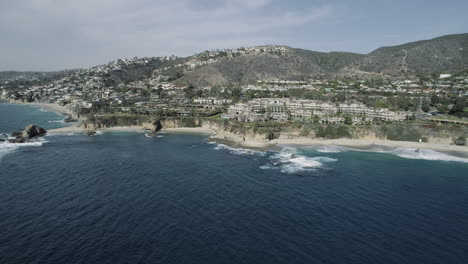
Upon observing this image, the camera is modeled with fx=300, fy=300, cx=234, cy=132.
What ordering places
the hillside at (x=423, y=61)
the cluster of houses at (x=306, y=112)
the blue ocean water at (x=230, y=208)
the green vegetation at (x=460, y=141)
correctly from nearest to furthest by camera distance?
the blue ocean water at (x=230, y=208)
the green vegetation at (x=460, y=141)
the cluster of houses at (x=306, y=112)
the hillside at (x=423, y=61)

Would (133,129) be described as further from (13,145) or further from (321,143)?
(321,143)

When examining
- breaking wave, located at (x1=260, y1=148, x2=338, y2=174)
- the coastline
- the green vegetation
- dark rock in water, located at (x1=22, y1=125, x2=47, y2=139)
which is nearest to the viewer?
breaking wave, located at (x1=260, y1=148, x2=338, y2=174)

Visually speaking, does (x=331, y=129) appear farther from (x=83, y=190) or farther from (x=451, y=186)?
(x=83, y=190)

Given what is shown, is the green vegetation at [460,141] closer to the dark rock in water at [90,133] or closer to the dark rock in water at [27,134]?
the dark rock in water at [90,133]

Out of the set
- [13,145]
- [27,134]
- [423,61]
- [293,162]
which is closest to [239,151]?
[293,162]

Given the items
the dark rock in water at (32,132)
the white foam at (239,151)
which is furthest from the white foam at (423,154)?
the dark rock in water at (32,132)

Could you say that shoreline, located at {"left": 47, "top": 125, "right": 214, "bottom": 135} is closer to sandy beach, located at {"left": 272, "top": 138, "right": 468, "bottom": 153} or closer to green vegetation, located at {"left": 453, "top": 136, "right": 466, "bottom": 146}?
sandy beach, located at {"left": 272, "top": 138, "right": 468, "bottom": 153}

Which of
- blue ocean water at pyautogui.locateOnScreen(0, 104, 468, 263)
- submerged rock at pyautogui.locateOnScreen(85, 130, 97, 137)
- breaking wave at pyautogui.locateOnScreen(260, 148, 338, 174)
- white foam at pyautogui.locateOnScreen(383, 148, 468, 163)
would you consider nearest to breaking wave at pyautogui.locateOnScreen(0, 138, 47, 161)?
blue ocean water at pyautogui.locateOnScreen(0, 104, 468, 263)
